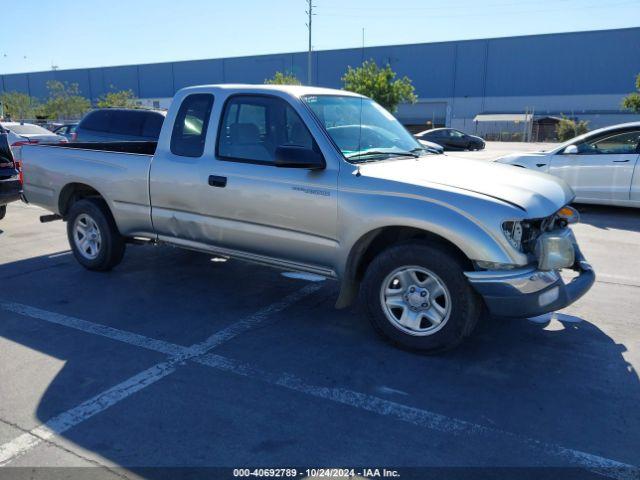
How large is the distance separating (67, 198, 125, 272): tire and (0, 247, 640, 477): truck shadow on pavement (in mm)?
641

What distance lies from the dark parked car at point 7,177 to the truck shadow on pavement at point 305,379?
11.3 ft

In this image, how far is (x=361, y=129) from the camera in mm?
4754

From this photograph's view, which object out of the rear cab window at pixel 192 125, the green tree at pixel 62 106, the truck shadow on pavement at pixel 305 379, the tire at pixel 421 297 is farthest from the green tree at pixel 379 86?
the tire at pixel 421 297

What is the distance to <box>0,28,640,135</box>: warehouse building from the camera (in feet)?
180

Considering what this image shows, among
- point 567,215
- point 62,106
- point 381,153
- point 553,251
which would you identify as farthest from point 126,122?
point 62,106

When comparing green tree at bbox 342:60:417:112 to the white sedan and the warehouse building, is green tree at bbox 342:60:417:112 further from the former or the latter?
the white sedan

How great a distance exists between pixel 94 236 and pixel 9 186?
126 inches

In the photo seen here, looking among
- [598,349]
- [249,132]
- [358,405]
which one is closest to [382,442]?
[358,405]

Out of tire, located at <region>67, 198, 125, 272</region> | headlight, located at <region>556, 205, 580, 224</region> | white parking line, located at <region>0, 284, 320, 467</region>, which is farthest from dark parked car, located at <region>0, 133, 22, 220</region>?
headlight, located at <region>556, 205, 580, 224</region>

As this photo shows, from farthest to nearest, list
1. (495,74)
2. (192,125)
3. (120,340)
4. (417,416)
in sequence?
(495,74)
(192,125)
(120,340)
(417,416)

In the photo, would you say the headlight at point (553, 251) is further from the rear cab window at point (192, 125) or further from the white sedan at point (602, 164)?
the white sedan at point (602, 164)

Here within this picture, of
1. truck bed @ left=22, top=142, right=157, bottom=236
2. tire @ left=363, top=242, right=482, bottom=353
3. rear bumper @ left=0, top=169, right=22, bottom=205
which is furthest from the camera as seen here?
rear bumper @ left=0, top=169, right=22, bottom=205

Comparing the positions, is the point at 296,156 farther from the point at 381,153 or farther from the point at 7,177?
the point at 7,177

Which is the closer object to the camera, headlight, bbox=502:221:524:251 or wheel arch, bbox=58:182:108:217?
headlight, bbox=502:221:524:251
